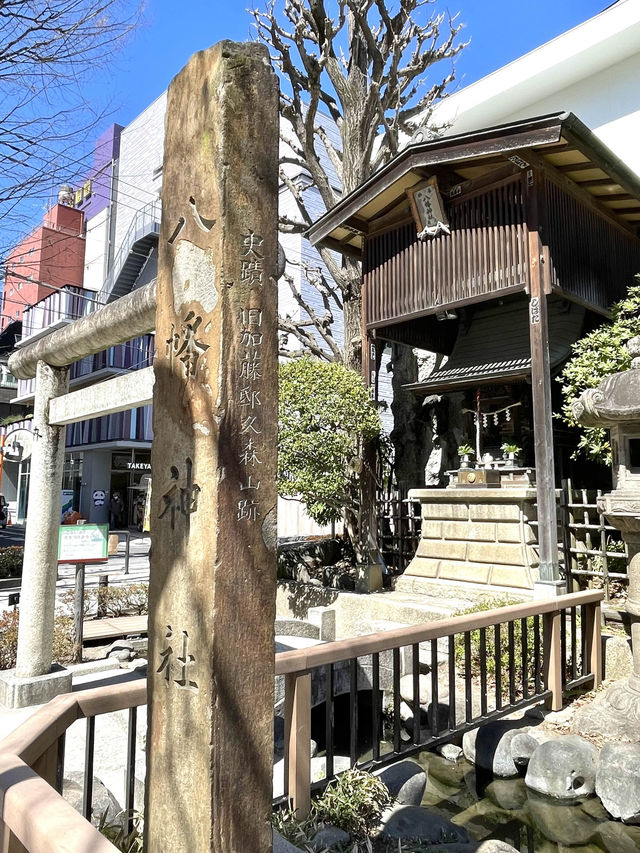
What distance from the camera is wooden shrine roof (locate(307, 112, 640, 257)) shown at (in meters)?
8.53

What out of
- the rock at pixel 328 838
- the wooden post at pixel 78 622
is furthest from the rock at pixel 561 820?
the wooden post at pixel 78 622

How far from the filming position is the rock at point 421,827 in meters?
3.64

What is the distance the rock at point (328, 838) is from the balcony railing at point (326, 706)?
0.59 ft

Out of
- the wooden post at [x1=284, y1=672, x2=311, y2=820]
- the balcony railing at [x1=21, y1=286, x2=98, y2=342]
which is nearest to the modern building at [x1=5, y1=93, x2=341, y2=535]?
the balcony railing at [x1=21, y1=286, x2=98, y2=342]

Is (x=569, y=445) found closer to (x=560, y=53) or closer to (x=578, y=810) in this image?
(x=578, y=810)

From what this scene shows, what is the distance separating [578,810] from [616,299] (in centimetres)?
861

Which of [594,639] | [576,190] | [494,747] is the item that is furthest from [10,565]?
[576,190]

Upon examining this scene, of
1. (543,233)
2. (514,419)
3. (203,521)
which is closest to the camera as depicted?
(203,521)

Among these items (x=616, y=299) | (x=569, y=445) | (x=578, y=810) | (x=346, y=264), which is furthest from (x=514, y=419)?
(x=578, y=810)

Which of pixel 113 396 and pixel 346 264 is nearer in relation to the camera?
pixel 113 396

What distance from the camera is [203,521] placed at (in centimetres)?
190

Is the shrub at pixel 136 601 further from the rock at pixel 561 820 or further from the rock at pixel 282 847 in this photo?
the rock at pixel 282 847

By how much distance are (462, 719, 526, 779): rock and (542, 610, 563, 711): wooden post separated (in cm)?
44

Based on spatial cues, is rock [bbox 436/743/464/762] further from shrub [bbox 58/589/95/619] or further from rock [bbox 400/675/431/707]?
shrub [bbox 58/589/95/619]
